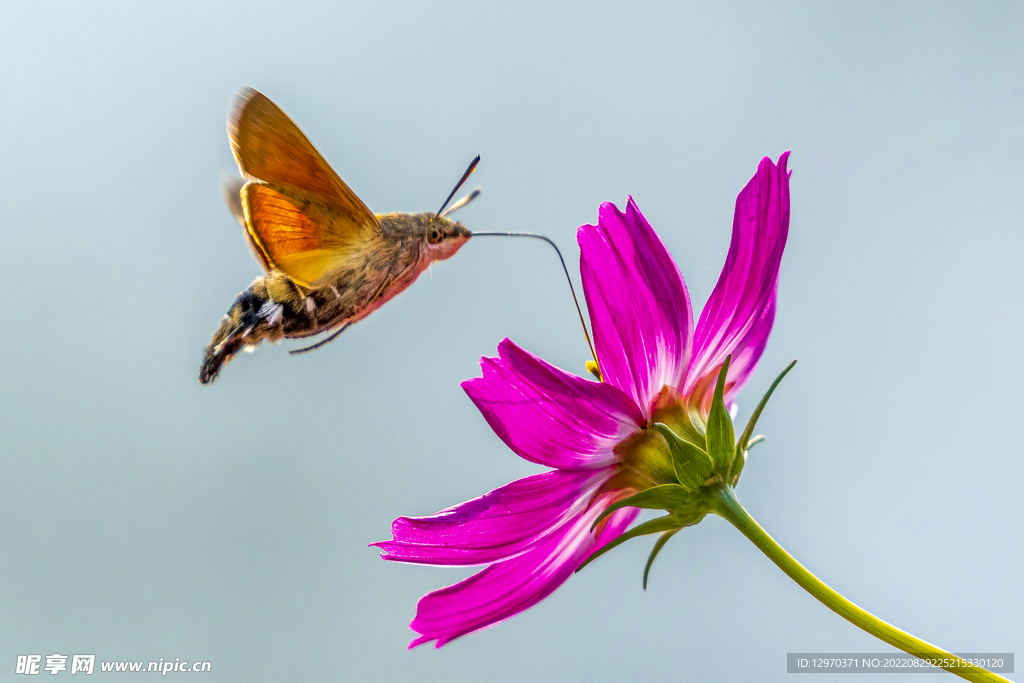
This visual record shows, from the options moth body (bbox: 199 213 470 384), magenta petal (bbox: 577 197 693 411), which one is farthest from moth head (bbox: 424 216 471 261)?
magenta petal (bbox: 577 197 693 411)

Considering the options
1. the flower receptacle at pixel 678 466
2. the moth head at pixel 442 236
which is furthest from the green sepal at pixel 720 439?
the moth head at pixel 442 236

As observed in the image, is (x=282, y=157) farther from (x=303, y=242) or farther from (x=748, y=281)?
(x=748, y=281)

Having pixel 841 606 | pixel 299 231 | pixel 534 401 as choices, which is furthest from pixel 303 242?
pixel 841 606

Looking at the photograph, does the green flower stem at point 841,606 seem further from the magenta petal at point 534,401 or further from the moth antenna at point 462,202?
the moth antenna at point 462,202

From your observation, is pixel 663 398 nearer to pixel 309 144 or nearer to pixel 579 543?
pixel 579 543

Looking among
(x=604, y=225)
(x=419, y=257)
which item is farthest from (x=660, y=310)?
(x=419, y=257)

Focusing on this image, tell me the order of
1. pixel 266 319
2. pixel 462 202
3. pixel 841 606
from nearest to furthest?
pixel 841 606 < pixel 266 319 < pixel 462 202
